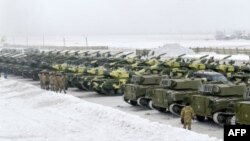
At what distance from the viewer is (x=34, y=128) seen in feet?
59.9

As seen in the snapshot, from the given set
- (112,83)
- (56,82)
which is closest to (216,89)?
(112,83)

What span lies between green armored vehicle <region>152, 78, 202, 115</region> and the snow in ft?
6.60

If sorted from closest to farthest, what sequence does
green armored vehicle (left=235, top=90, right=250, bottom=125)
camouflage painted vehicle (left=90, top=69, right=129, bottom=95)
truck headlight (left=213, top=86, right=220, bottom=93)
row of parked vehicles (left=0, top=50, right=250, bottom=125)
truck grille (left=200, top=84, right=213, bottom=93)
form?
green armored vehicle (left=235, top=90, right=250, bottom=125) → row of parked vehicles (left=0, top=50, right=250, bottom=125) → truck headlight (left=213, top=86, right=220, bottom=93) → truck grille (left=200, top=84, right=213, bottom=93) → camouflage painted vehicle (left=90, top=69, right=129, bottom=95)

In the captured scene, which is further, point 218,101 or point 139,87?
point 139,87

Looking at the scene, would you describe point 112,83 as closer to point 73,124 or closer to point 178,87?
point 178,87

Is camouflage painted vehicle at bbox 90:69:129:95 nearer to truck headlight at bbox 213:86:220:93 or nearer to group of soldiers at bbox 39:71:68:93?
group of soldiers at bbox 39:71:68:93

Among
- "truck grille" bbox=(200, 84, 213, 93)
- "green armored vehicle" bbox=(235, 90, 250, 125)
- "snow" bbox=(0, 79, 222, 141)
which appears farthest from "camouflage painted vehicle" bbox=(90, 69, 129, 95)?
"green armored vehicle" bbox=(235, 90, 250, 125)

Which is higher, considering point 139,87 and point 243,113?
point 139,87

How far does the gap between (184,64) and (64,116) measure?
14149mm

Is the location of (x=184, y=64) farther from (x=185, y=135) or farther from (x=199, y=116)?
(x=185, y=135)

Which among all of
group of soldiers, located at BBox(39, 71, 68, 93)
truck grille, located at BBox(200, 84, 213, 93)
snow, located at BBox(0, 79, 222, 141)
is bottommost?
snow, located at BBox(0, 79, 222, 141)

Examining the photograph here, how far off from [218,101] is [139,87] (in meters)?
5.90

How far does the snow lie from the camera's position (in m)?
15.9

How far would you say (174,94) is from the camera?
65.9 ft
